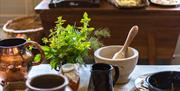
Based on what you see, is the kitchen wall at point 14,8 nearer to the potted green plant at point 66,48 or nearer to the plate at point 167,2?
the plate at point 167,2

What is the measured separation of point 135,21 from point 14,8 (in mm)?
1613

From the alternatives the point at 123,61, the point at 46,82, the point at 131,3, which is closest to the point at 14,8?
the point at 131,3

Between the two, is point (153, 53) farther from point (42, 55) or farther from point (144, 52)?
point (42, 55)

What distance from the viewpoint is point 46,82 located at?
0.92 m

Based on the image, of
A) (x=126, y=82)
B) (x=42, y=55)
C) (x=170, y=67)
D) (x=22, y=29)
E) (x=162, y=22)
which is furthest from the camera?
(x=22, y=29)

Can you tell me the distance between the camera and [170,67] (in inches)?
55.5

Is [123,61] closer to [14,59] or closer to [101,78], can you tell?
[101,78]

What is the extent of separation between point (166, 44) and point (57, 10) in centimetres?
82

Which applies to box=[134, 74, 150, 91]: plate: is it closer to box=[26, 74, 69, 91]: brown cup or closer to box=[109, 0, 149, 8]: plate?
box=[26, 74, 69, 91]: brown cup

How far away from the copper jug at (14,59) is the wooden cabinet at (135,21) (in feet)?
4.09

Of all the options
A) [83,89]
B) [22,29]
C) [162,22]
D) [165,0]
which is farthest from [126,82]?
[22,29]

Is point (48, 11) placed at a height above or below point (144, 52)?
above

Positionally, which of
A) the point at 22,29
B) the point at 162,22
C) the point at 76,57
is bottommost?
the point at 22,29

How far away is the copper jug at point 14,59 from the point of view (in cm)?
113
